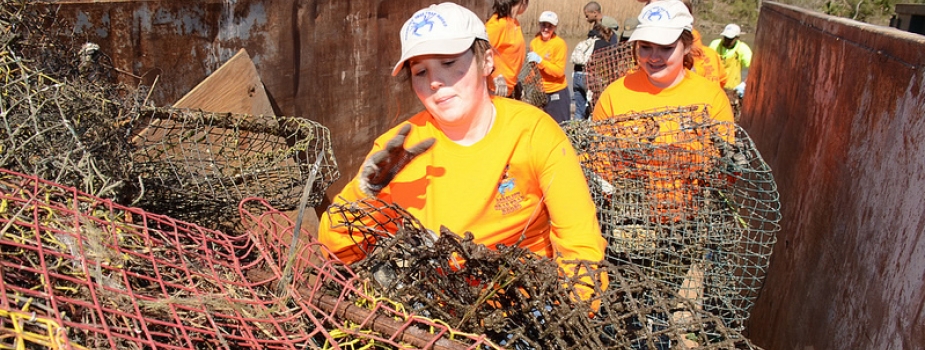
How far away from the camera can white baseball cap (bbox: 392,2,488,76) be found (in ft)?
7.70

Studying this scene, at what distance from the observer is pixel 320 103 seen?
17.3 feet

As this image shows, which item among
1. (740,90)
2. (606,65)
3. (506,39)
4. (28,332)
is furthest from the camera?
(740,90)

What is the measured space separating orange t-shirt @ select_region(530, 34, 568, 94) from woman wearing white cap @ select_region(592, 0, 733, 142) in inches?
167

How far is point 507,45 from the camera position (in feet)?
22.4

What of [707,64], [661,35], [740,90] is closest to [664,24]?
[661,35]

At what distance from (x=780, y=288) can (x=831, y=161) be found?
2.59 ft

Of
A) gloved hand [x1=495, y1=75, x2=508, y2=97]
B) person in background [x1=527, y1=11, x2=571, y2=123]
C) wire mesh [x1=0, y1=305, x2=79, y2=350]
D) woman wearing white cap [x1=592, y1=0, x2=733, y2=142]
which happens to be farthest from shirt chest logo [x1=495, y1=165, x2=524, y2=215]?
person in background [x1=527, y1=11, x2=571, y2=123]

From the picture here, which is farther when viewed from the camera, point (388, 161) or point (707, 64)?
point (707, 64)

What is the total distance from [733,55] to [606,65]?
370 centimetres

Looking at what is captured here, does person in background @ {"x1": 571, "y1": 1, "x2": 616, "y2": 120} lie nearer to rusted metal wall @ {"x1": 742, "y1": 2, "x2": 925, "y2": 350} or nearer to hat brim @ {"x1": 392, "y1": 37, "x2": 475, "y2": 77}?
rusted metal wall @ {"x1": 742, "y1": 2, "x2": 925, "y2": 350}

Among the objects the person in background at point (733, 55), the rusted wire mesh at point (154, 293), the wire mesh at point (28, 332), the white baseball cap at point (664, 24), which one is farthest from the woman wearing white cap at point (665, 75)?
the person in background at point (733, 55)

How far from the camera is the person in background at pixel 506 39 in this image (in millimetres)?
6695

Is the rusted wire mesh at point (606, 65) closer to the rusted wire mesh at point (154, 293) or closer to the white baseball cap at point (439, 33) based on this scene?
the white baseball cap at point (439, 33)

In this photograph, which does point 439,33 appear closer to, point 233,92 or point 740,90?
point 233,92
